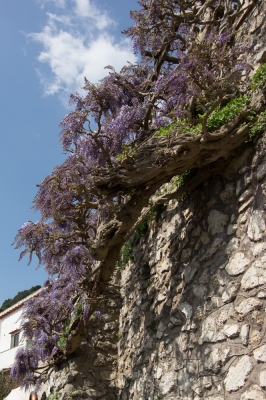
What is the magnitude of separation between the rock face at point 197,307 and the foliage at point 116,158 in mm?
360

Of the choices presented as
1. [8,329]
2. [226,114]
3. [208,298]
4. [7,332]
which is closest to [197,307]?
[208,298]

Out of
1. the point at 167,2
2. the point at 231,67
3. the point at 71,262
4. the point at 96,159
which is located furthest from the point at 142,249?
the point at 167,2

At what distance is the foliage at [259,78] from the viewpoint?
418cm

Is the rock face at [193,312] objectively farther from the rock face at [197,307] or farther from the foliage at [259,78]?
the foliage at [259,78]

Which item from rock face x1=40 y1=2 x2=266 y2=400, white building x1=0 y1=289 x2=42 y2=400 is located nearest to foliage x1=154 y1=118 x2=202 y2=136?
rock face x1=40 y1=2 x2=266 y2=400

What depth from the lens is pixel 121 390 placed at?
5.64m

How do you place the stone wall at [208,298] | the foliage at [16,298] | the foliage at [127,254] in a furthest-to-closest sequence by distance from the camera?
the foliage at [16,298] < the foliage at [127,254] < the stone wall at [208,298]

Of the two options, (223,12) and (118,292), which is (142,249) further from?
(223,12)

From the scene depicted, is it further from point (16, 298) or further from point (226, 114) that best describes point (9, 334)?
point (226, 114)

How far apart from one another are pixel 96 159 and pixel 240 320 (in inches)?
107

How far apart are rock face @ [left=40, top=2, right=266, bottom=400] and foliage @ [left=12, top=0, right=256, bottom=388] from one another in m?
0.36

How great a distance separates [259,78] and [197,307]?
7.20ft

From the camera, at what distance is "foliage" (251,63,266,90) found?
165 inches

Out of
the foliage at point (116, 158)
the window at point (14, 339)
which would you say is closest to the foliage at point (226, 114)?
the foliage at point (116, 158)
